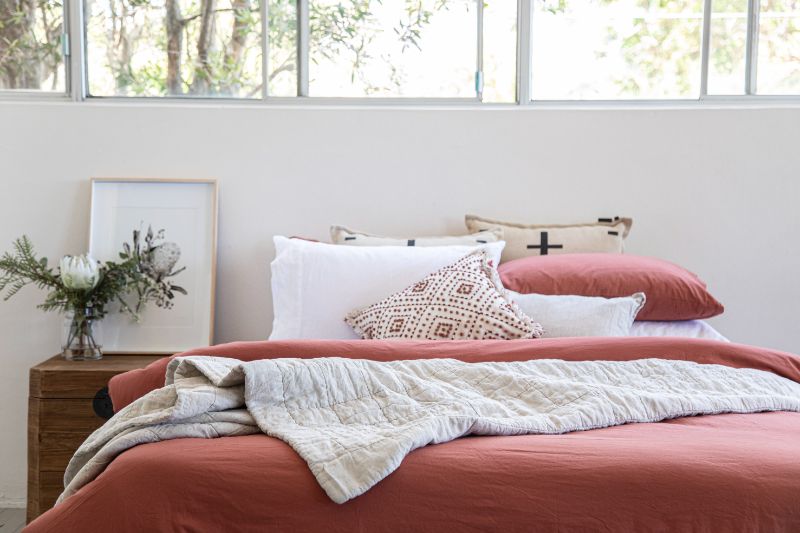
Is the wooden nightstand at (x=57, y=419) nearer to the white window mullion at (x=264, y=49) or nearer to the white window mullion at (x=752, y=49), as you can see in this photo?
the white window mullion at (x=264, y=49)

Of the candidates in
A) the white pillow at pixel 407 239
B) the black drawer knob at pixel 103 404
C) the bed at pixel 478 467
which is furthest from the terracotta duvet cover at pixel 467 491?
the white pillow at pixel 407 239

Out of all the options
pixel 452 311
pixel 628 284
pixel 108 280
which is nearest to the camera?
pixel 452 311

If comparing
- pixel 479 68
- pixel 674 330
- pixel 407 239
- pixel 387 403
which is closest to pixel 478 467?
pixel 387 403

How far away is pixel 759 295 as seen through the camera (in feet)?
12.0

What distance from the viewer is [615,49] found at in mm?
3713

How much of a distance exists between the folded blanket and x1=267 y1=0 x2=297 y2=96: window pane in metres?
1.84

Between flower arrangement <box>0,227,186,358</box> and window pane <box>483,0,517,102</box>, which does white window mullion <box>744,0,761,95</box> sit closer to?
window pane <box>483,0,517,102</box>

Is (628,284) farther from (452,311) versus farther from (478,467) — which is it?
(478,467)

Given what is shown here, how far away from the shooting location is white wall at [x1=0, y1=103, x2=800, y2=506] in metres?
3.58

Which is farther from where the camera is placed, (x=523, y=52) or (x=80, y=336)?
(x=523, y=52)

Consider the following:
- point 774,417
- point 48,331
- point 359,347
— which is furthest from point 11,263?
point 774,417

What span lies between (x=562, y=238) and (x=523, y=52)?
2.61ft

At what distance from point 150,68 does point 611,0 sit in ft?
5.95

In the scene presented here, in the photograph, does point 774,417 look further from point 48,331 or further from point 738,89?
point 48,331
